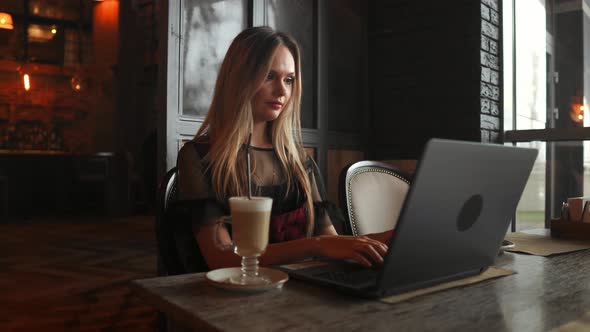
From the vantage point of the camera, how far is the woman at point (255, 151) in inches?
48.4

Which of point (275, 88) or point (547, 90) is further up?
point (547, 90)

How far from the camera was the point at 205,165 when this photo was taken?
4.20 feet

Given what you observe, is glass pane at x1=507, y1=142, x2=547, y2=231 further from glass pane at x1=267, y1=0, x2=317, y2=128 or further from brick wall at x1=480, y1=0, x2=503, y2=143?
glass pane at x1=267, y1=0, x2=317, y2=128

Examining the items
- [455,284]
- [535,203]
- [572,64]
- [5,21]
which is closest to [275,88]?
[455,284]

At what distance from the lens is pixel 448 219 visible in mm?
728

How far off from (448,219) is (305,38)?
2.82m

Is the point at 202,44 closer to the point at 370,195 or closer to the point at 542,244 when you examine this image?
the point at 370,195

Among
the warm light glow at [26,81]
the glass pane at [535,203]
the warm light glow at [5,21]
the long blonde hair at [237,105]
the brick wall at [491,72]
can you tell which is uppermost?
the warm light glow at [5,21]

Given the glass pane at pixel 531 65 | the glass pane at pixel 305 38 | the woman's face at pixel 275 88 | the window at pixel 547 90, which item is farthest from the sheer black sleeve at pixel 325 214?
the glass pane at pixel 531 65

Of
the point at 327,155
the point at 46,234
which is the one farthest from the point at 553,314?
the point at 46,234

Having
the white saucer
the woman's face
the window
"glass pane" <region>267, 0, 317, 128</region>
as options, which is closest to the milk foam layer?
the white saucer

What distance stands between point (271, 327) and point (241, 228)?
0.20 metres

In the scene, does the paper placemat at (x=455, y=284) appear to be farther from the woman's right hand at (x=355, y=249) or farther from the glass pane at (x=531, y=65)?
the glass pane at (x=531, y=65)

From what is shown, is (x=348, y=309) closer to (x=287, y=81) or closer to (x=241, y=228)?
(x=241, y=228)
